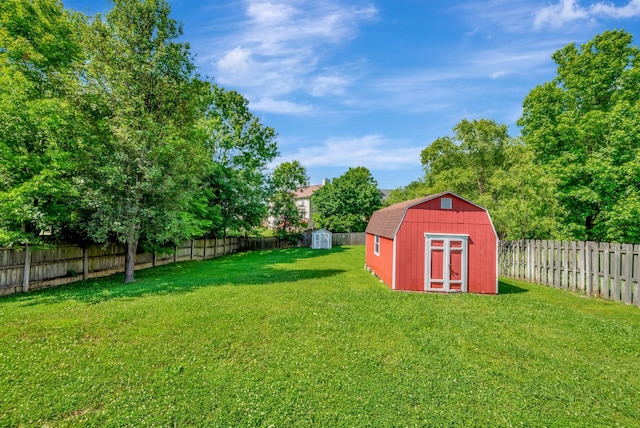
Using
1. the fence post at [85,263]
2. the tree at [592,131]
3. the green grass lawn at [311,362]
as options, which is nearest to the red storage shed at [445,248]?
the green grass lawn at [311,362]

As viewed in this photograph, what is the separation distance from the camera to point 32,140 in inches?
415

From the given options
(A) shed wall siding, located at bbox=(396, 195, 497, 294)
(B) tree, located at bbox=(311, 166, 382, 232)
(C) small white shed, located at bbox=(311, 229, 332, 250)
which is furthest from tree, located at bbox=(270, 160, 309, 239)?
(A) shed wall siding, located at bbox=(396, 195, 497, 294)

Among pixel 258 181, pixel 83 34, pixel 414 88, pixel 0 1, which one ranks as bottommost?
pixel 258 181

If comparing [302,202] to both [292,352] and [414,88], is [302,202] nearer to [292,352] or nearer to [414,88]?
[414,88]

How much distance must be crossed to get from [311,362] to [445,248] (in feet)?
25.8

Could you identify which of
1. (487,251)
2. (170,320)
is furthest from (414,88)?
(170,320)

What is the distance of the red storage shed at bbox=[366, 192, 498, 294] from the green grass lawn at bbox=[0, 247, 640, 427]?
5.53ft

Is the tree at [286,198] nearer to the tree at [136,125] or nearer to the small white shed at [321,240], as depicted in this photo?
the small white shed at [321,240]

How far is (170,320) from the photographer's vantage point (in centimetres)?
748

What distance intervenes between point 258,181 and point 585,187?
2326 cm

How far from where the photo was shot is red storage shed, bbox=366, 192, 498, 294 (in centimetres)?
1145

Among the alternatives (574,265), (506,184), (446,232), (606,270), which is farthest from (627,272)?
(506,184)

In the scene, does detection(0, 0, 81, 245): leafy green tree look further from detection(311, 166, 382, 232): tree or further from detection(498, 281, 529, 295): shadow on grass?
detection(311, 166, 382, 232): tree

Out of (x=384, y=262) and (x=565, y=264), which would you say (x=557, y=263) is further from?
(x=384, y=262)
